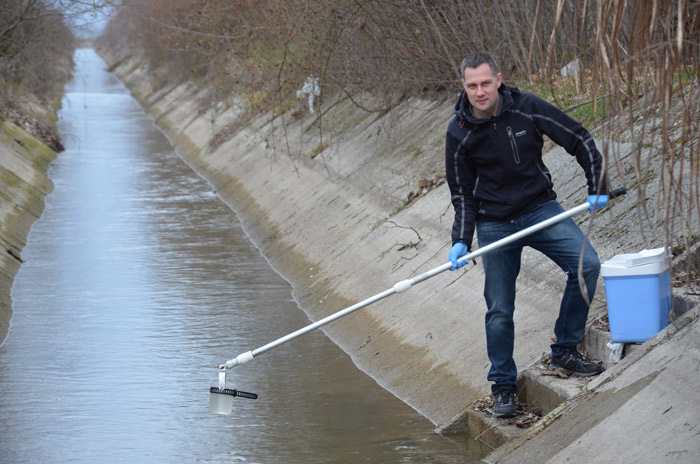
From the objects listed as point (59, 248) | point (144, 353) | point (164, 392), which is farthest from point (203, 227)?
point (164, 392)

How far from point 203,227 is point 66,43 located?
59.9 ft

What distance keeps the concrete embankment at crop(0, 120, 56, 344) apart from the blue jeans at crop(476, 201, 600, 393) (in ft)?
19.7

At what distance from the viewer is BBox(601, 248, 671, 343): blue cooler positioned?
5.95 meters

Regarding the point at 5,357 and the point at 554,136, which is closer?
the point at 554,136

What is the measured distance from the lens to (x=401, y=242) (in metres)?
11.2

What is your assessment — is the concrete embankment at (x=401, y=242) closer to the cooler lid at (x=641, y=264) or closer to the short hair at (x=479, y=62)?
the cooler lid at (x=641, y=264)

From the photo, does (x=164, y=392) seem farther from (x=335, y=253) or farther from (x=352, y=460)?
(x=335, y=253)

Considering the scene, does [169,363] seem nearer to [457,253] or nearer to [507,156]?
[457,253]

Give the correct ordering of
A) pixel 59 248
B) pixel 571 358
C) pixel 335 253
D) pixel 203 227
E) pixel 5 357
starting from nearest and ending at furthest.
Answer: pixel 571 358
pixel 5 357
pixel 335 253
pixel 59 248
pixel 203 227

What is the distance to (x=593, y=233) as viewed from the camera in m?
8.30

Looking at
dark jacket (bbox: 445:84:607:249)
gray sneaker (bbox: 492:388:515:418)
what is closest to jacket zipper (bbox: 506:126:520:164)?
dark jacket (bbox: 445:84:607:249)

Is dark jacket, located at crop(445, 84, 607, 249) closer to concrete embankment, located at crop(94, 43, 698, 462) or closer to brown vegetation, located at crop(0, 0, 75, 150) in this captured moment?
concrete embankment, located at crop(94, 43, 698, 462)

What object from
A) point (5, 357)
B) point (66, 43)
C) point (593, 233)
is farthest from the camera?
point (66, 43)

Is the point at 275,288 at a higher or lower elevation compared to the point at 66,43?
lower
